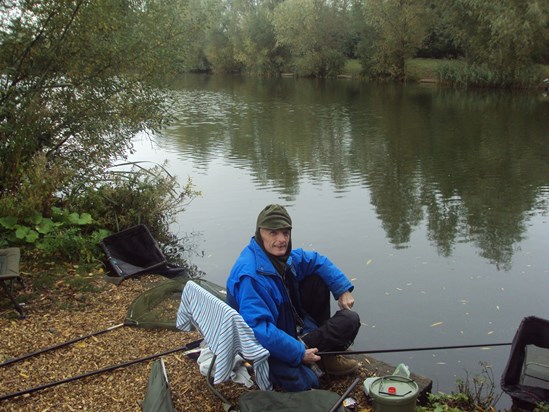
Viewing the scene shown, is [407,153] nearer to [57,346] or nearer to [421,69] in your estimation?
[57,346]

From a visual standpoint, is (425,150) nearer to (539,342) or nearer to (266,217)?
(539,342)

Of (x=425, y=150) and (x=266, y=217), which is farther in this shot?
(x=425, y=150)

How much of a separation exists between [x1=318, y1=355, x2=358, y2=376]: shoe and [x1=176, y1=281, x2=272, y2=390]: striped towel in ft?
2.26

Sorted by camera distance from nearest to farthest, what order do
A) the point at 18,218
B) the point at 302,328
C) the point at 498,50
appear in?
the point at 302,328 → the point at 18,218 → the point at 498,50

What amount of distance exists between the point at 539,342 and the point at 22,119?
5947 millimetres

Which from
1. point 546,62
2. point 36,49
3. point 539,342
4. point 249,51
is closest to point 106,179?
point 36,49

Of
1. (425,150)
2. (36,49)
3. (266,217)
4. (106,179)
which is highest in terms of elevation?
(36,49)

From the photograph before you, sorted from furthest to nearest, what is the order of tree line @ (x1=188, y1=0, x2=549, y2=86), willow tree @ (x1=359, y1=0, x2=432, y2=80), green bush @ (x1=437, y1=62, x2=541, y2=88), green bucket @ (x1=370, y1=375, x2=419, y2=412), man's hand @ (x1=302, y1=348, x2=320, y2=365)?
willow tree @ (x1=359, y1=0, x2=432, y2=80) < green bush @ (x1=437, y1=62, x2=541, y2=88) < tree line @ (x1=188, y1=0, x2=549, y2=86) < man's hand @ (x1=302, y1=348, x2=320, y2=365) < green bucket @ (x1=370, y1=375, x2=419, y2=412)

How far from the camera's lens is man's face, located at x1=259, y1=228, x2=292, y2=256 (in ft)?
11.2

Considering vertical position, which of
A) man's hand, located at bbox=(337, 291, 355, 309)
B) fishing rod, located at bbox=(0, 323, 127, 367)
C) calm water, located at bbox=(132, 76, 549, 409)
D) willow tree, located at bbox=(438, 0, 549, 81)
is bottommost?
calm water, located at bbox=(132, 76, 549, 409)

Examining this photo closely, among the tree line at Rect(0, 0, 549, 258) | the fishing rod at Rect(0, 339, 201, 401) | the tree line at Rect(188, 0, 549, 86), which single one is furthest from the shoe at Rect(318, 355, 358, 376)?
the tree line at Rect(188, 0, 549, 86)

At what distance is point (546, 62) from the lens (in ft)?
108

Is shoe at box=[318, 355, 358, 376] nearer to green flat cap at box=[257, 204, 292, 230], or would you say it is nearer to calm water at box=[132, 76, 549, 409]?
green flat cap at box=[257, 204, 292, 230]

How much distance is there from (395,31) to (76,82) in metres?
34.6
